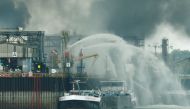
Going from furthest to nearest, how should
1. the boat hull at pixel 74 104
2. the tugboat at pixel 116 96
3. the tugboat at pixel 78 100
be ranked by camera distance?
the tugboat at pixel 116 96
the boat hull at pixel 74 104
the tugboat at pixel 78 100

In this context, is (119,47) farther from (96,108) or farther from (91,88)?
(96,108)

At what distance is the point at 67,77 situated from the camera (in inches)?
6442

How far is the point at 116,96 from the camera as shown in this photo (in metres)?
179

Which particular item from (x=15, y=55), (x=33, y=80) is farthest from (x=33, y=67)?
(x=33, y=80)

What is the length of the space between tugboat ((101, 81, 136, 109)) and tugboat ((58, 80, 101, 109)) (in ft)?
21.6

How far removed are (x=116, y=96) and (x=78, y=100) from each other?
922 inches

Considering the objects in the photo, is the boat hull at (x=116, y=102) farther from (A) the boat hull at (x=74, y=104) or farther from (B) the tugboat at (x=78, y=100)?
(A) the boat hull at (x=74, y=104)

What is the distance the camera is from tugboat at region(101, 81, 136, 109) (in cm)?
17512

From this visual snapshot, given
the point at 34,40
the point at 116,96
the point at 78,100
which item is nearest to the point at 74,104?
the point at 78,100

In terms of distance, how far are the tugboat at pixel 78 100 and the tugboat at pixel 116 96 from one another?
6.57 meters

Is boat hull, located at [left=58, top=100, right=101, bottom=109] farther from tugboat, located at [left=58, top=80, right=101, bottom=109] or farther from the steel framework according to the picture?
the steel framework

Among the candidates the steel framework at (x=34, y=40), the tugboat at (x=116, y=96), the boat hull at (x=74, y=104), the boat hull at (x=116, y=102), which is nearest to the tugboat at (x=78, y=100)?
the boat hull at (x=74, y=104)

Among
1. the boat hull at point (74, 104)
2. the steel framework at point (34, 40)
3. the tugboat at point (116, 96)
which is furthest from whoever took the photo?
the steel framework at point (34, 40)

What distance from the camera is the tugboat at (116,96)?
175 m
